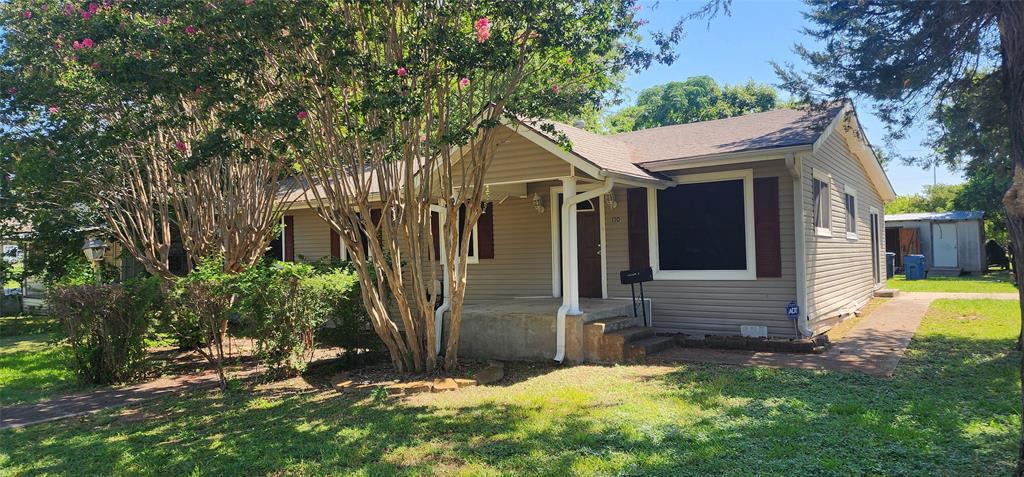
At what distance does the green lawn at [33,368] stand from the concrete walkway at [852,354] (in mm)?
7733

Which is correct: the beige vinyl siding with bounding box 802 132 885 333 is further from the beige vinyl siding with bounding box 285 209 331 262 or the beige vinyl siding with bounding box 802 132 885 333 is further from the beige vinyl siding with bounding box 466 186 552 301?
the beige vinyl siding with bounding box 285 209 331 262

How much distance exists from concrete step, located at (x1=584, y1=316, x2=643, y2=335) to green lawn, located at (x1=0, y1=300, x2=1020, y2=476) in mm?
1091

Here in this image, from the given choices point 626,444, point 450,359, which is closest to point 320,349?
point 450,359

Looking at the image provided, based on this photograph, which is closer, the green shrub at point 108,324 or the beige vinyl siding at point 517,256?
the green shrub at point 108,324

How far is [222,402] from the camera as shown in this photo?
6.69 m

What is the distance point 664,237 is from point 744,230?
48.8 inches

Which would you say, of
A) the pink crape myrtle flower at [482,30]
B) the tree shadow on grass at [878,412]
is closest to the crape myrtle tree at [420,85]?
the pink crape myrtle flower at [482,30]

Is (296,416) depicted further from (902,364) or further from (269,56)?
(902,364)

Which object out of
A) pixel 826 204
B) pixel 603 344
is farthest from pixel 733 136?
pixel 603 344

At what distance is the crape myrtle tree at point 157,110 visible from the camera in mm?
6203

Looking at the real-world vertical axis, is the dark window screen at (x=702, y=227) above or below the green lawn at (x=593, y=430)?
above

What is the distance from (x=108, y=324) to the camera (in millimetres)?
7648

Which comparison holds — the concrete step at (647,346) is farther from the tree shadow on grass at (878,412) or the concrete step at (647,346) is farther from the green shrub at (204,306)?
the green shrub at (204,306)

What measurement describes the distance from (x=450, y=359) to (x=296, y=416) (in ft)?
7.74
